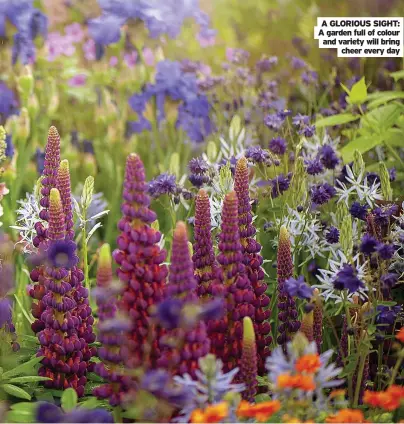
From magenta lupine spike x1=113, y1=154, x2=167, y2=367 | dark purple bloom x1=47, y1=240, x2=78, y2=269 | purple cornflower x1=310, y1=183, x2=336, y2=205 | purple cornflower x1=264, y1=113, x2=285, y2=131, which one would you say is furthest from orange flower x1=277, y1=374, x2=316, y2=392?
purple cornflower x1=264, y1=113, x2=285, y2=131

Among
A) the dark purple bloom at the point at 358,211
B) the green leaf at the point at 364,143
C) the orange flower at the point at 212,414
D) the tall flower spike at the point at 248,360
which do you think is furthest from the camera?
the green leaf at the point at 364,143

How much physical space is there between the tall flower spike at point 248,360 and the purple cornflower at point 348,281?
0.27 m

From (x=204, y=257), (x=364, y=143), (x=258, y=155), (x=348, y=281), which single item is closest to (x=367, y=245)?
(x=348, y=281)

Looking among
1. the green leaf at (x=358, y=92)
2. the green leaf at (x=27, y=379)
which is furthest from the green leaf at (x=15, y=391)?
the green leaf at (x=358, y=92)

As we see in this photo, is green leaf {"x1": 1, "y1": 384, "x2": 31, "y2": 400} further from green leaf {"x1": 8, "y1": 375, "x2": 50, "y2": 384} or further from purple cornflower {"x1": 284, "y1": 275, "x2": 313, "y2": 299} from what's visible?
purple cornflower {"x1": 284, "y1": 275, "x2": 313, "y2": 299}

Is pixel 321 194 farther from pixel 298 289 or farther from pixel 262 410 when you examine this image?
pixel 262 410

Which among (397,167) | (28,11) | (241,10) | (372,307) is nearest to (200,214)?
(372,307)

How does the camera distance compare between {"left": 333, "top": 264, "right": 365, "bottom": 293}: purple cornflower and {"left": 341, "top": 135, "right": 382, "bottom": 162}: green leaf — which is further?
{"left": 341, "top": 135, "right": 382, "bottom": 162}: green leaf

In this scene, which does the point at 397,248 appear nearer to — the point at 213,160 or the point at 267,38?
the point at 213,160

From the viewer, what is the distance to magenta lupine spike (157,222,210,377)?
173cm

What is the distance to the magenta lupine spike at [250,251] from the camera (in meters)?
2.07

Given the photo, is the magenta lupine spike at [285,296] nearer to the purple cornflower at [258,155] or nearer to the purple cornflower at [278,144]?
the purple cornflower at [258,155]

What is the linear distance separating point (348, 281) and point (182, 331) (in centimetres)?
44

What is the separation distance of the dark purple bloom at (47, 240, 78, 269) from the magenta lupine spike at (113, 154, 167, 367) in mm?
236
